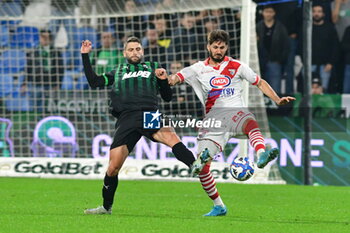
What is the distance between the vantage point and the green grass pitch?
8.14 metres

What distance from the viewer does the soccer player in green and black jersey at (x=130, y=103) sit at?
9.31m

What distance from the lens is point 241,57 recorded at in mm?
15320

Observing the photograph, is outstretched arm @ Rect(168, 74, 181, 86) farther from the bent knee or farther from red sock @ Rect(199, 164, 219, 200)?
the bent knee

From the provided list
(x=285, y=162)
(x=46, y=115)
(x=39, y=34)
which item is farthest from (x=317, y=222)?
(x=39, y=34)

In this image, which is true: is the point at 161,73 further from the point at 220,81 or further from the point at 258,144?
the point at 258,144

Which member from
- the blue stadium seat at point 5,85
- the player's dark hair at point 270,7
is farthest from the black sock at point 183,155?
the blue stadium seat at point 5,85

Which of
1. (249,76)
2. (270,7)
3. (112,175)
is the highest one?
(270,7)

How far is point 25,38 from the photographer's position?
689 inches

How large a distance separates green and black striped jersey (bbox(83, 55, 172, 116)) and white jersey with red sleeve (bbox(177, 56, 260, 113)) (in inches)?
13.3

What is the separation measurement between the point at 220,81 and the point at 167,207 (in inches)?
76.6

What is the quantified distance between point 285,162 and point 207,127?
19.7 feet

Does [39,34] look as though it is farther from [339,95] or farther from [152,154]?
[339,95]

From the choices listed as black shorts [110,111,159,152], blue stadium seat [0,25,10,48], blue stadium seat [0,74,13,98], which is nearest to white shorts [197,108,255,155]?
black shorts [110,111,159,152]

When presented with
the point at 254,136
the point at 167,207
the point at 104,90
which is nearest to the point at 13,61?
the point at 104,90
